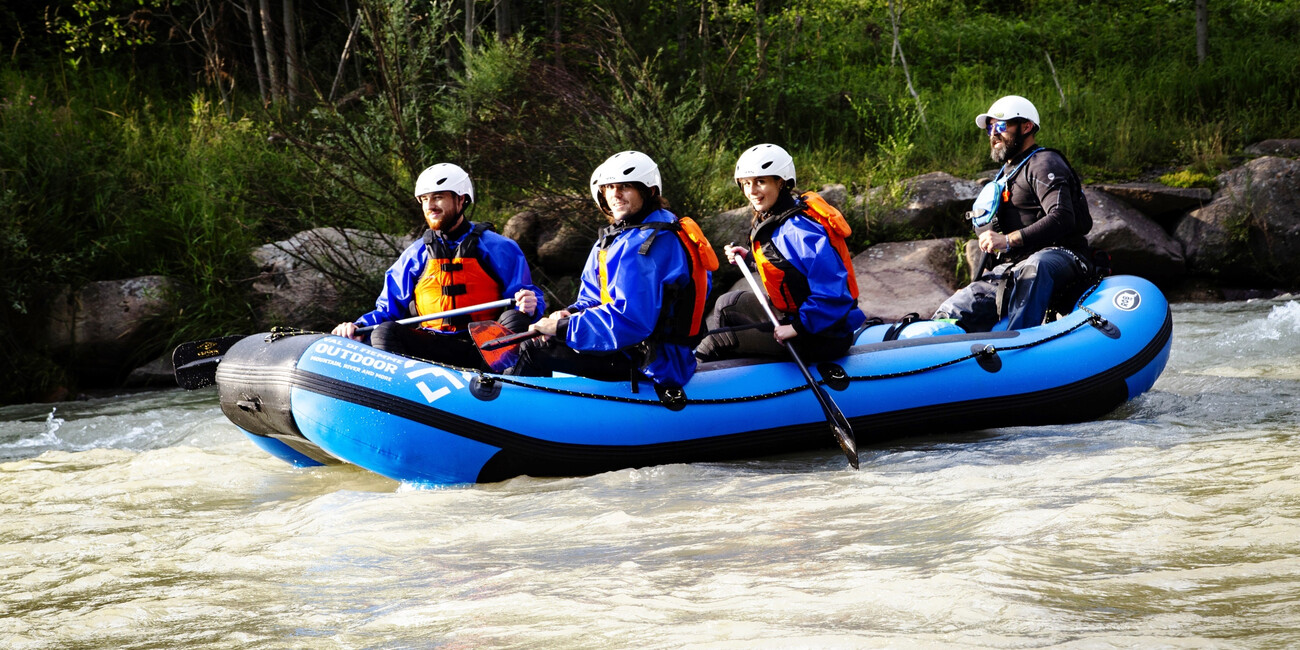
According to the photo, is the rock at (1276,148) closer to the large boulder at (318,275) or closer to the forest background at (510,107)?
the forest background at (510,107)

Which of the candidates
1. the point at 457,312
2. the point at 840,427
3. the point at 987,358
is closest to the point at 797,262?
the point at 840,427

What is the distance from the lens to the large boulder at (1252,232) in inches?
336

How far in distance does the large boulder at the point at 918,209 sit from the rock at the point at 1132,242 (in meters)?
1.04

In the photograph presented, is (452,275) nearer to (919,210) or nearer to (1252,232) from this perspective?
(919,210)

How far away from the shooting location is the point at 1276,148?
9.54 metres

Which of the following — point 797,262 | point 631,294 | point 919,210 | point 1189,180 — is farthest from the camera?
point 1189,180

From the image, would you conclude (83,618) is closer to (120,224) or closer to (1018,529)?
(1018,529)

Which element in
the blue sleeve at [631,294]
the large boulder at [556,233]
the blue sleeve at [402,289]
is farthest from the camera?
the large boulder at [556,233]

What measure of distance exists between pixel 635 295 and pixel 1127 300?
2.55 meters

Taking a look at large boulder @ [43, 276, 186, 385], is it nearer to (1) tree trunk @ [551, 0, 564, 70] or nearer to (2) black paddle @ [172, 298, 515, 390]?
(2) black paddle @ [172, 298, 515, 390]

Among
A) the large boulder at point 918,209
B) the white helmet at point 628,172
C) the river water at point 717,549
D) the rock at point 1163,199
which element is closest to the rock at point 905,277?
the large boulder at point 918,209

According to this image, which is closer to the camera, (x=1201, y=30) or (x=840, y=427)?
(x=840, y=427)

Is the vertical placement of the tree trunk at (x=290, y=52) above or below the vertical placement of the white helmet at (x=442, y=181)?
above

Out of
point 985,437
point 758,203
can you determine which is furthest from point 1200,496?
point 758,203
